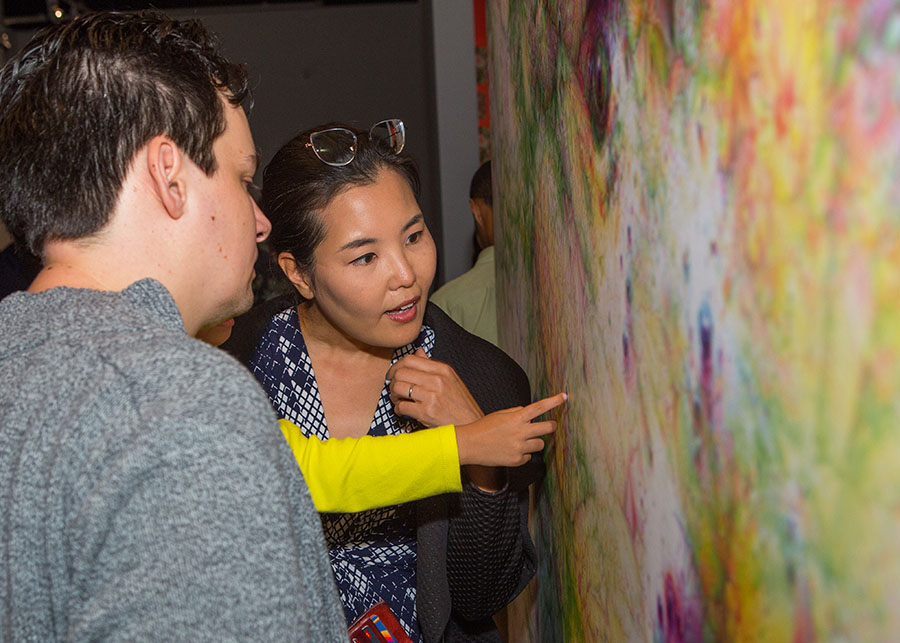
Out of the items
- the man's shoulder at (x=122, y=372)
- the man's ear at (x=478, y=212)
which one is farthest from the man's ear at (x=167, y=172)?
the man's ear at (x=478, y=212)

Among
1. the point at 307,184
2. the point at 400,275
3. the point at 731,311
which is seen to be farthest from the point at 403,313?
the point at 731,311

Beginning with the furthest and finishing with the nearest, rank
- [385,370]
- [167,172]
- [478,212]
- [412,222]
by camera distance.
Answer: [478,212] < [385,370] < [412,222] < [167,172]

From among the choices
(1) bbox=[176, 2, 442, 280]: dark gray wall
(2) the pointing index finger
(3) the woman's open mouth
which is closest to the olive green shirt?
(3) the woman's open mouth

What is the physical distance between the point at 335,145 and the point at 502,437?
0.71 m

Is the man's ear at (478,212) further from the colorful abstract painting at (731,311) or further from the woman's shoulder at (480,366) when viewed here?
the colorful abstract painting at (731,311)

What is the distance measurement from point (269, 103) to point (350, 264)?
4466 millimetres

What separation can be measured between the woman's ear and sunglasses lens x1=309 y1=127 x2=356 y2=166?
0.74 feet

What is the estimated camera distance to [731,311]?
83cm

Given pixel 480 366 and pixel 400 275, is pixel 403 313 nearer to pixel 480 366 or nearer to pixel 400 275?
pixel 400 275

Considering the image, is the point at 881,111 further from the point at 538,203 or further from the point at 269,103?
the point at 269,103

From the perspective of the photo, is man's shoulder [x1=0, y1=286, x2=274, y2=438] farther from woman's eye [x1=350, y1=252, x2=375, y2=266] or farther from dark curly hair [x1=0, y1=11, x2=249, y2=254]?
woman's eye [x1=350, y1=252, x2=375, y2=266]

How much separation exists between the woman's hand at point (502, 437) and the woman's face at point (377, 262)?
0.32m

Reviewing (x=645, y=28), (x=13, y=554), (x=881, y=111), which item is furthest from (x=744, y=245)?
(x=13, y=554)

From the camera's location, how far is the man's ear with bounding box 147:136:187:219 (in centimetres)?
94
